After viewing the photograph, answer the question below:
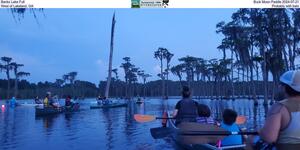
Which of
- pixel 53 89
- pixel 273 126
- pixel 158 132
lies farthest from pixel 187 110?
pixel 53 89

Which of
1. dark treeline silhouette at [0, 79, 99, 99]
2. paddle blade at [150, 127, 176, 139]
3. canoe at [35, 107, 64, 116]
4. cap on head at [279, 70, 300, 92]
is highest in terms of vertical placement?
dark treeline silhouette at [0, 79, 99, 99]

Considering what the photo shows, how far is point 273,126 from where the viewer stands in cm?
352

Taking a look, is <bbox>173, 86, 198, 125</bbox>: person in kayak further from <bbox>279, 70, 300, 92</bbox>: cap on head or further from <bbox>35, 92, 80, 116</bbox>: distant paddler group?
<bbox>35, 92, 80, 116</bbox>: distant paddler group

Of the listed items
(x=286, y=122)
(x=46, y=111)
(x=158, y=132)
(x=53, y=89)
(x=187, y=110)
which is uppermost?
(x=53, y=89)

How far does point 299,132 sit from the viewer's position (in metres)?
3.58

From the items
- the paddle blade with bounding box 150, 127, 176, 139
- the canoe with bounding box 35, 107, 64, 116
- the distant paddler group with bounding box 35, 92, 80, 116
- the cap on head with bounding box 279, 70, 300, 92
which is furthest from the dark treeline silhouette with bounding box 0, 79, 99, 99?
the cap on head with bounding box 279, 70, 300, 92

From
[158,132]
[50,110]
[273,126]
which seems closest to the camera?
[273,126]

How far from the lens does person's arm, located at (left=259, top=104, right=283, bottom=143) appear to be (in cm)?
352

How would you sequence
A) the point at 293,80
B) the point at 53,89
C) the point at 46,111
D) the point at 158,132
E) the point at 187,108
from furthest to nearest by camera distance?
1. the point at 53,89
2. the point at 46,111
3. the point at 158,132
4. the point at 187,108
5. the point at 293,80

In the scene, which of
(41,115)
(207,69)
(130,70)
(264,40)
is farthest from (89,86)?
(41,115)

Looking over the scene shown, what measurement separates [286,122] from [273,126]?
16 cm

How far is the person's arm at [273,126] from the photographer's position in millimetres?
3516

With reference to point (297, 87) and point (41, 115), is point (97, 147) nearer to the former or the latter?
point (297, 87)

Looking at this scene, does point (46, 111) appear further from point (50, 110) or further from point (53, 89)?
point (53, 89)
